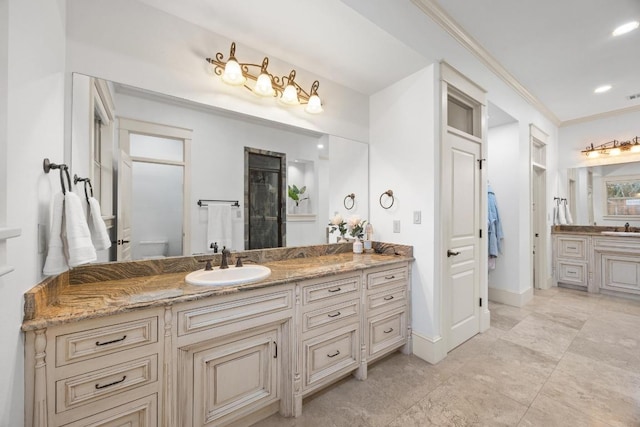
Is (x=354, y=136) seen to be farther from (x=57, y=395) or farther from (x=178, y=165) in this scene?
(x=57, y=395)

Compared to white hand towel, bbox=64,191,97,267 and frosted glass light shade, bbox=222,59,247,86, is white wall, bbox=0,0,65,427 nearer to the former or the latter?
white hand towel, bbox=64,191,97,267

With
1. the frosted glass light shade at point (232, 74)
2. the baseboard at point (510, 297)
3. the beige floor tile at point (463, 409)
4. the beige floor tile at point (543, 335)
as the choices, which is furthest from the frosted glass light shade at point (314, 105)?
the baseboard at point (510, 297)

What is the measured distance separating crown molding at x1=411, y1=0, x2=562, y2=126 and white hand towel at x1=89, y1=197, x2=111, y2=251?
8.18ft

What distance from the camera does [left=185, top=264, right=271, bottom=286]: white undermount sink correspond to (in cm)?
142

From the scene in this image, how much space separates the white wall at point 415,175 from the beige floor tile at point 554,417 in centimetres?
73

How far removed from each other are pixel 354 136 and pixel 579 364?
Answer: 2.80 metres

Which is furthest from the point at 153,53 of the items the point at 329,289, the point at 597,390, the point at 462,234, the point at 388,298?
the point at 597,390

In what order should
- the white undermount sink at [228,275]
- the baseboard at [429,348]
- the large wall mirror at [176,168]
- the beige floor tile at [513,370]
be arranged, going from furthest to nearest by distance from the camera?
1. the baseboard at [429,348]
2. the beige floor tile at [513,370]
3. the large wall mirror at [176,168]
4. the white undermount sink at [228,275]

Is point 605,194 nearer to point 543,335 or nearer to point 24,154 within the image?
point 543,335

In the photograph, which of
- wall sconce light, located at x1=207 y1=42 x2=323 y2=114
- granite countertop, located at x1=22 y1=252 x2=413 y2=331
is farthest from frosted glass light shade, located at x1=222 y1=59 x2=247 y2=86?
granite countertop, located at x1=22 y1=252 x2=413 y2=331

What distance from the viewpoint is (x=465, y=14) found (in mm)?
2168

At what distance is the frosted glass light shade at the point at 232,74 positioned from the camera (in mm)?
1814

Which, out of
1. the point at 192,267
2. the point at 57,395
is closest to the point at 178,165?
the point at 192,267

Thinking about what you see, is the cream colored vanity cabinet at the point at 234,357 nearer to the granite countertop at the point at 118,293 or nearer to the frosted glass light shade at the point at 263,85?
the granite countertop at the point at 118,293
